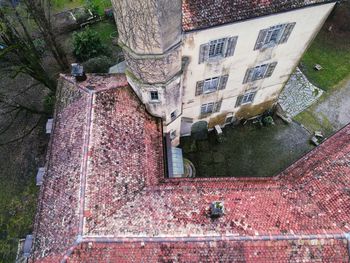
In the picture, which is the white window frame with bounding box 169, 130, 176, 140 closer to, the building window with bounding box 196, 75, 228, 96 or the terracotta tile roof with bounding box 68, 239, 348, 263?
the building window with bounding box 196, 75, 228, 96

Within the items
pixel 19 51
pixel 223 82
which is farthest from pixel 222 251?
pixel 19 51

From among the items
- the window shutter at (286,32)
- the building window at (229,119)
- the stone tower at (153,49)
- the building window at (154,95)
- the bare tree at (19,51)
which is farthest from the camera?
the building window at (229,119)

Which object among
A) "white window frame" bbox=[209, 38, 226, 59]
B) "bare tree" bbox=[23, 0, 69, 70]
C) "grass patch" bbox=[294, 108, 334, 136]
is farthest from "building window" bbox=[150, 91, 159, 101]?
"grass patch" bbox=[294, 108, 334, 136]

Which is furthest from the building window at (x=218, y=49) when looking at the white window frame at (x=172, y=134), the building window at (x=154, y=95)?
the white window frame at (x=172, y=134)

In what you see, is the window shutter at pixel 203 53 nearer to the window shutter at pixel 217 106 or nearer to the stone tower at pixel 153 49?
the stone tower at pixel 153 49

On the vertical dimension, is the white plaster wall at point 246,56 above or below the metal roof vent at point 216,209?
above

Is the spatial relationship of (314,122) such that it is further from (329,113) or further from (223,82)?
(223,82)

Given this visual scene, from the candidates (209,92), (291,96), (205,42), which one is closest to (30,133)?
(209,92)

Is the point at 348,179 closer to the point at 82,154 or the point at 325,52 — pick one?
the point at 82,154
